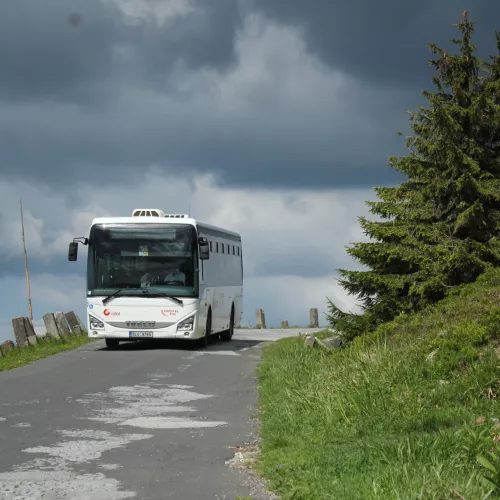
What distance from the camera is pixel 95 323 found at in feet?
80.7

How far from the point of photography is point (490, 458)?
23.4ft

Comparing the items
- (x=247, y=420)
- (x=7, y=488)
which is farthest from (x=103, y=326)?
(x=7, y=488)

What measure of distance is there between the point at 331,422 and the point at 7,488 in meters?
3.61

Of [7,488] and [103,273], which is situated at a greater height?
[103,273]

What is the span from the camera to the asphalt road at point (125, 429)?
755cm

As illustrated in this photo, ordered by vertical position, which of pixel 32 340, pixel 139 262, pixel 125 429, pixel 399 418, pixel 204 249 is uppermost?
pixel 204 249

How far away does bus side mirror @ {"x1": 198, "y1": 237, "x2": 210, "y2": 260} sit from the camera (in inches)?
977

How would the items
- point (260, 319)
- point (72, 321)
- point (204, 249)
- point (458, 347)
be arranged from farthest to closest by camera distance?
1. point (260, 319)
2. point (72, 321)
3. point (204, 249)
4. point (458, 347)

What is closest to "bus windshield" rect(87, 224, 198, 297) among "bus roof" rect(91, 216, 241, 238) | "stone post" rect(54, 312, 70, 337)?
"bus roof" rect(91, 216, 241, 238)

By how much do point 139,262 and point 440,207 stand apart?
822 centimetres

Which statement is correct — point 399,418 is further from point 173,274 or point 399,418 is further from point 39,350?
point 39,350

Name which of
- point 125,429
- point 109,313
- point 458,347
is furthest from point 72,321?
point 125,429

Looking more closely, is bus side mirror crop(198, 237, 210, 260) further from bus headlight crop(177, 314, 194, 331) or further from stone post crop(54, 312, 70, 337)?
stone post crop(54, 312, 70, 337)

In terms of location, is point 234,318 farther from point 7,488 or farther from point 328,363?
point 7,488
